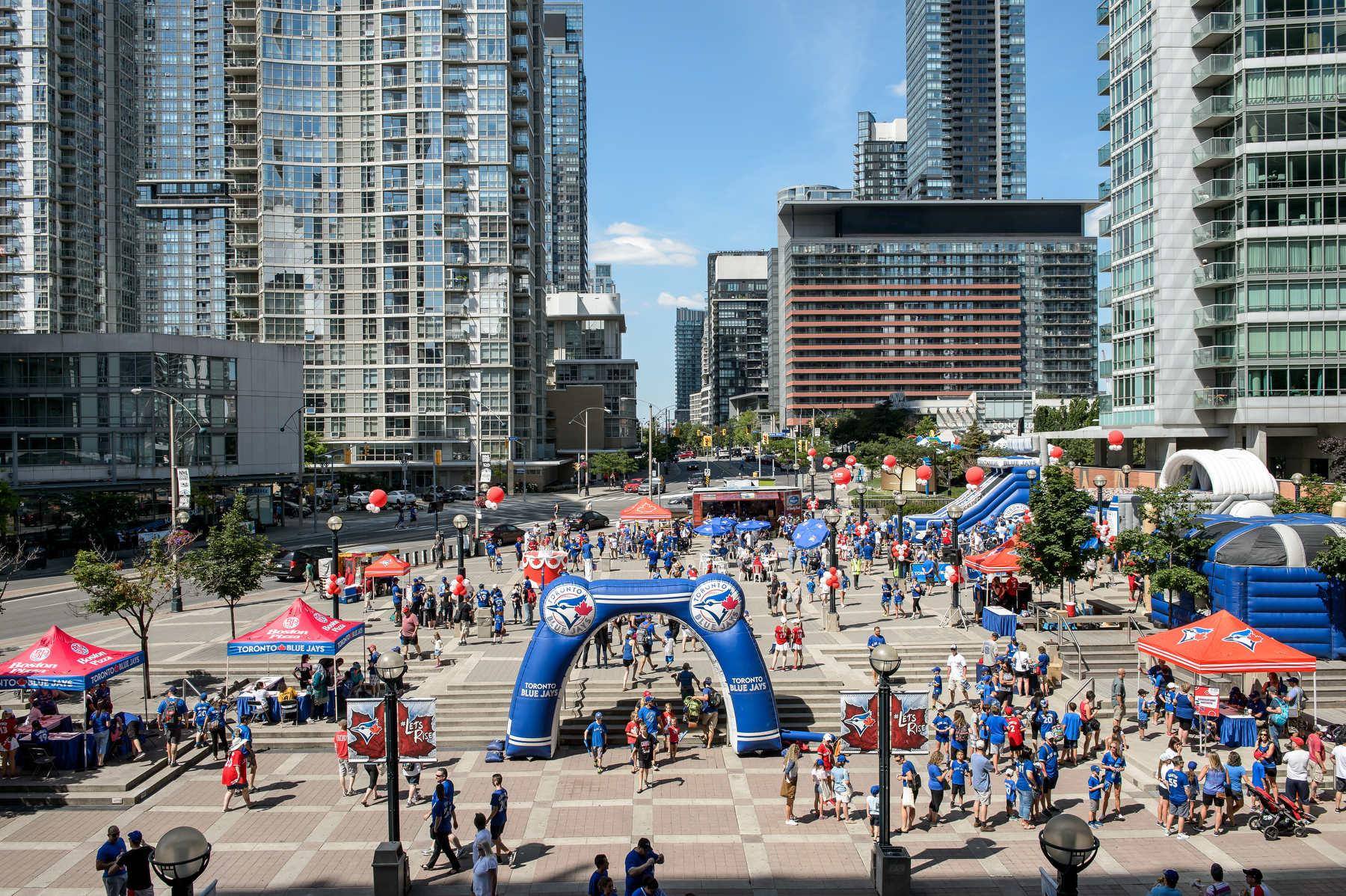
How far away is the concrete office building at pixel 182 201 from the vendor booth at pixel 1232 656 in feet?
598

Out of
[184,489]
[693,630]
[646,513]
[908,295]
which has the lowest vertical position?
[693,630]

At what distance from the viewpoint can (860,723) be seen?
684 inches

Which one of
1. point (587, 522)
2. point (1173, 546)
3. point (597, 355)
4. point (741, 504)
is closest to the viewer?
point (1173, 546)

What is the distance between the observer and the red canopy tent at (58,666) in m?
19.6

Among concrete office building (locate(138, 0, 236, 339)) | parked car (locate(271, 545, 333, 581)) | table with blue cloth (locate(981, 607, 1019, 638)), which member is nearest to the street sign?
parked car (locate(271, 545, 333, 581))

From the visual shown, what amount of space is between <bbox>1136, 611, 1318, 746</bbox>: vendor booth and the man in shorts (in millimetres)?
22370

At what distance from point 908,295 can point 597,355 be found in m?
59.1

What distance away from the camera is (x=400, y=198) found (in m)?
89.2

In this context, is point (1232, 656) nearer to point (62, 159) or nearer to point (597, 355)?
point (62, 159)

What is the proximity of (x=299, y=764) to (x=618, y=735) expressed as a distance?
7.28 m

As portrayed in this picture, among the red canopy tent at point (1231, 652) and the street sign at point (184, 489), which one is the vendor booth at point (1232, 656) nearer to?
the red canopy tent at point (1231, 652)

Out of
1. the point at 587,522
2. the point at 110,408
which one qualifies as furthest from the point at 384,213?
the point at 587,522

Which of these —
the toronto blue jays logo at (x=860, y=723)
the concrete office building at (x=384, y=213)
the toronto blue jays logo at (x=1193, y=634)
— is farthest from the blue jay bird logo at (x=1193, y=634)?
the concrete office building at (x=384, y=213)

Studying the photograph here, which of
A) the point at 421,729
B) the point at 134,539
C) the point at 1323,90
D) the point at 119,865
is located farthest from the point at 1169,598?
the point at 134,539
